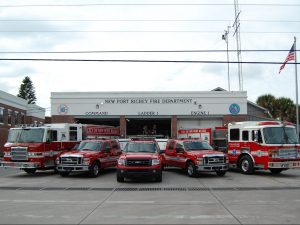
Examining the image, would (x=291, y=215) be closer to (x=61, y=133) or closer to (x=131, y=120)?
(x=61, y=133)

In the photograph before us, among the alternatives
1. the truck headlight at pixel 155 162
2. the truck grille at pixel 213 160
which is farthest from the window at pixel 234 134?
the truck headlight at pixel 155 162

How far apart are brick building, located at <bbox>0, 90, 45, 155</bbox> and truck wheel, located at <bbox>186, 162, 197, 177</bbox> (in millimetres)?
29107

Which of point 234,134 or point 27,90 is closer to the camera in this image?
point 234,134

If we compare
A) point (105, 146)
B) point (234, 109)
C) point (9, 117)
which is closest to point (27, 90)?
point (9, 117)

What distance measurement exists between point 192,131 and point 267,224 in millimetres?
19887

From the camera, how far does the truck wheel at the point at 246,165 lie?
21.3m

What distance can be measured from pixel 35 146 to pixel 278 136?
1212cm

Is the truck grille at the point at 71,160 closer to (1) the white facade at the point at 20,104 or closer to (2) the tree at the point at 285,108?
(1) the white facade at the point at 20,104

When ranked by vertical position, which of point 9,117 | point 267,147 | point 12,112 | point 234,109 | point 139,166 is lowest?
point 139,166

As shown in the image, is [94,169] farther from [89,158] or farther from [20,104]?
[20,104]

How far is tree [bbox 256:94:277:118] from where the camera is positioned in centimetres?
6519

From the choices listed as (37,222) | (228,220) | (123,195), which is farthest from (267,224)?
(123,195)

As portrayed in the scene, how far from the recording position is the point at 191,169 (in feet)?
66.2

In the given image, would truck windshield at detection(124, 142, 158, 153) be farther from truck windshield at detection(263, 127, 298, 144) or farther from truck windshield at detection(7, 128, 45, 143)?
truck windshield at detection(263, 127, 298, 144)
